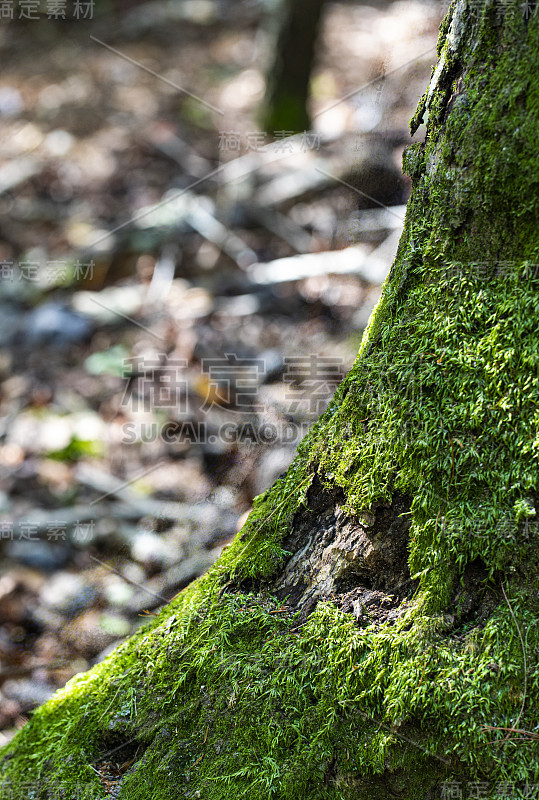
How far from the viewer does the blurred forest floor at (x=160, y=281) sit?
2.44 m

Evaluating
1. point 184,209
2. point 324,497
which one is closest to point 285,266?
point 184,209

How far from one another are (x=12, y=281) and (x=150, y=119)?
10.6 feet

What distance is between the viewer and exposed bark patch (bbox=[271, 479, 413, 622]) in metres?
1.37

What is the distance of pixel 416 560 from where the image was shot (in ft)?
4.38

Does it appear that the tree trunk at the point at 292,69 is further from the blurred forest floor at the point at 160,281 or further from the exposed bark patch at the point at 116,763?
the exposed bark patch at the point at 116,763

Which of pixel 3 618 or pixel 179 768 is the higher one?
pixel 179 768

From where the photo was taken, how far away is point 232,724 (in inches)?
56.2

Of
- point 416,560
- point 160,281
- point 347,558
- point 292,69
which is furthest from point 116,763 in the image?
point 292,69

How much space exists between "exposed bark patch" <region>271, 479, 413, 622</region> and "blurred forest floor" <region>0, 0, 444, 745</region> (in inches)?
15.8

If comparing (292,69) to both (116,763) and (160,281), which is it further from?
(116,763)

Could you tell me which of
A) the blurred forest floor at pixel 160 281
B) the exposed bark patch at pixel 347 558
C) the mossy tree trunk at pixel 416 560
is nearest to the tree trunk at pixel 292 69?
the blurred forest floor at pixel 160 281

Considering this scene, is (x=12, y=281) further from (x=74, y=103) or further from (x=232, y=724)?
(x=232, y=724)

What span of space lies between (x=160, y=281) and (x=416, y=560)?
458 cm

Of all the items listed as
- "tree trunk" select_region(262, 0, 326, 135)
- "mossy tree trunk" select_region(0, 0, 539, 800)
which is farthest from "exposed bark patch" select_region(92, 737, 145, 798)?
"tree trunk" select_region(262, 0, 326, 135)
